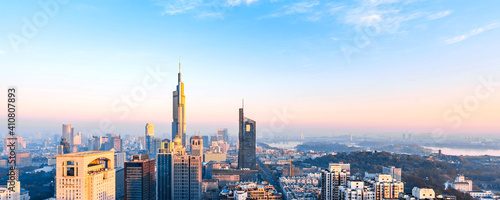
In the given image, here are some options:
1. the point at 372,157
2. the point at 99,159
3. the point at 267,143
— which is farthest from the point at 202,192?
the point at 267,143

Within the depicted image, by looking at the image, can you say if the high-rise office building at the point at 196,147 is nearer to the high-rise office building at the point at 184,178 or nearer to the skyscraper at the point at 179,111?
the high-rise office building at the point at 184,178

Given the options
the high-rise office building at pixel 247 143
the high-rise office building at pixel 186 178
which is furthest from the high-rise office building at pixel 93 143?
the high-rise office building at pixel 186 178

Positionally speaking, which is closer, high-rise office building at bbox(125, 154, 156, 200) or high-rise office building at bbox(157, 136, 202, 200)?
high-rise office building at bbox(125, 154, 156, 200)

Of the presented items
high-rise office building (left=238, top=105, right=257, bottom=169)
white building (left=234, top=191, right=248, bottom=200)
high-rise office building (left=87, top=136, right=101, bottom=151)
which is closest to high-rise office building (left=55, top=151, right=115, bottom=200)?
white building (left=234, top=191, right=248, bottom=200)

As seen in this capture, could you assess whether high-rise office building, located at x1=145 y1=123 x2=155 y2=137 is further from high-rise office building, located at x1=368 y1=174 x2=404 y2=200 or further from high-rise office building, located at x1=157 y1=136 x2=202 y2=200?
high-rise office building, located at x1=368 y1=174 x2=404 y2=200

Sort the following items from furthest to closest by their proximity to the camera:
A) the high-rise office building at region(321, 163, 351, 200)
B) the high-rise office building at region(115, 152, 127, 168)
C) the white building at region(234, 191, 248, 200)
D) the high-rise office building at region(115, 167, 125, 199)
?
the high-rise office building at region(115, 152, 127, 168) < the high-rise office building at region(115, 167, 125, 199) < the white building at region(234, 191, 248, 200) < the high-rise office building at region(321, 163, 351, 200)

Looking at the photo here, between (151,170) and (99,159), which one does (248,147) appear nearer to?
(151,170)

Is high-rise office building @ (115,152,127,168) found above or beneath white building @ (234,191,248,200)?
beneath
